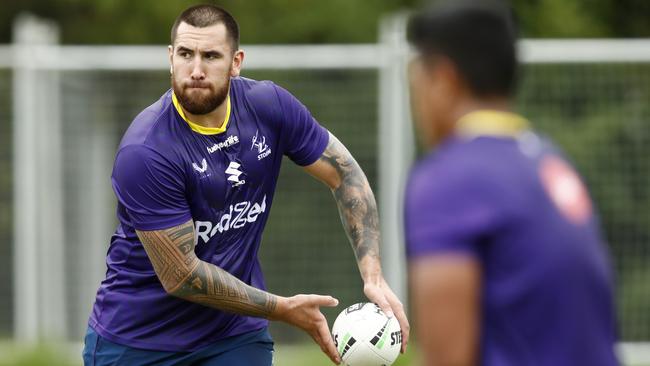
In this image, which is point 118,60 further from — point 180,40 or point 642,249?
point 180,40

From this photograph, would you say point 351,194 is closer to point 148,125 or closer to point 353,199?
point 353,199

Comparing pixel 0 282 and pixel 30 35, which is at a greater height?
pixel 30 35

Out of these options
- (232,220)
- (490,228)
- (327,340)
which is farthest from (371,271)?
(490,228)

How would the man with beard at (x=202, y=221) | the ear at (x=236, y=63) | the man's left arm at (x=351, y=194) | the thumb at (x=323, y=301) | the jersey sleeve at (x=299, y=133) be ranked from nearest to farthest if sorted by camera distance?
the thumb at (x=323, y=301) → the man with beard at (x=202, y=221) → the ear at (x=236, y=63) → the jersey sleeve at (x=299, y=133) → the man's left arm at (x=351, y=194)

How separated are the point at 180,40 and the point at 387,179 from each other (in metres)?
5.87

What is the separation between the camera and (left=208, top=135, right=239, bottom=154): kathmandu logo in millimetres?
5508

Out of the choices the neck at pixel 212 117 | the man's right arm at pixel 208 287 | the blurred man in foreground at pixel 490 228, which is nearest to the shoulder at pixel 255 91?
the neck at pixel 212 117

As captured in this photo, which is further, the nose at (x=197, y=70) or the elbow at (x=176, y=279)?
the nose at (x=197, y=70)

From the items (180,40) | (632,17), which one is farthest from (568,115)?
(180,40)

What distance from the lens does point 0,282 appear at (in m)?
A: 11.8

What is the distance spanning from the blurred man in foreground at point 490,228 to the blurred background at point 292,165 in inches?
304

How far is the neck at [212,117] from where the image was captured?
553 centimetres

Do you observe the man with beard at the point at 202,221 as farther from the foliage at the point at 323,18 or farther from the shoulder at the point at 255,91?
the foliage at the point at 323,18

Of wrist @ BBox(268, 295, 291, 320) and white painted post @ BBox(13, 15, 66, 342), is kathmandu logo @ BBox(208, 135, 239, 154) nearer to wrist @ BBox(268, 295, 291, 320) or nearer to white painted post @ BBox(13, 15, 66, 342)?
wrist @ BBox(268, 295, 291, 320)
